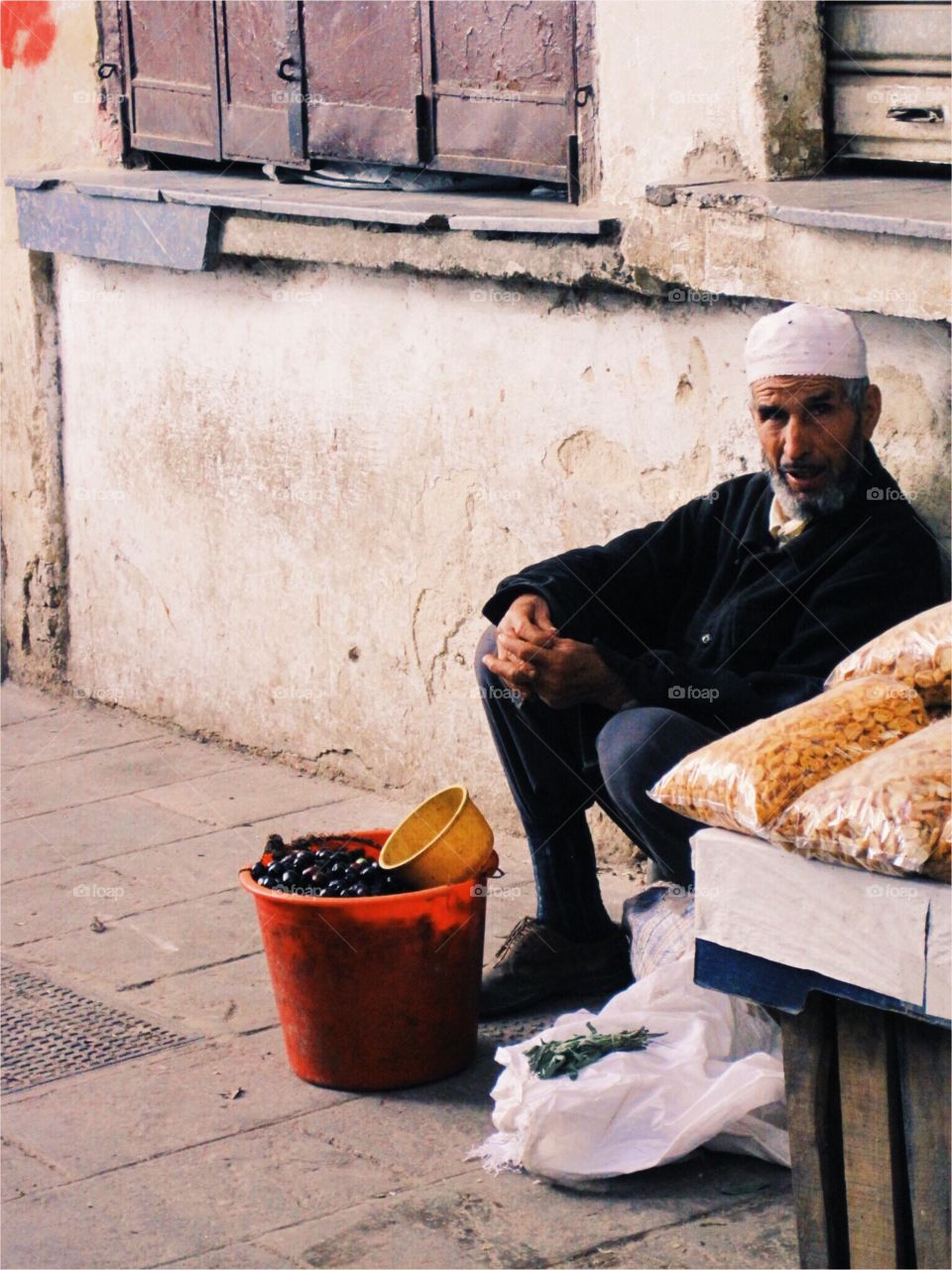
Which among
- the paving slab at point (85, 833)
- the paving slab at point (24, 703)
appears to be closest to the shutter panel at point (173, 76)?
the paving slab at point (24, 703)

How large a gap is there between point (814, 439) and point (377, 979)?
1.27m

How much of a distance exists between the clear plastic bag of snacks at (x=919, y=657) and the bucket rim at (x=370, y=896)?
34.3 inches

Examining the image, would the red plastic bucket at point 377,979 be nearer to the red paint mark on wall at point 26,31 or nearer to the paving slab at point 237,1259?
the paving slab at point 237,1259

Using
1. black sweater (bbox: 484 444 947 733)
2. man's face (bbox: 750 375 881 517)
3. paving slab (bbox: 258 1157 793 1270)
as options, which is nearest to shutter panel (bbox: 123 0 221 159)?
black sweater (bbox: 484 444 947 733)

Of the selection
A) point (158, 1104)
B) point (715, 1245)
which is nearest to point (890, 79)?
point (715, 1245)

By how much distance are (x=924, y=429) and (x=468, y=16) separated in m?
1.89

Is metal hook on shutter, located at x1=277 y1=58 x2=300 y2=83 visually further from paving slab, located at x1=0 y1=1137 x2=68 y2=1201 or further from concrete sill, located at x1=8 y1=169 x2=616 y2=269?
paving slab, located at x1=0 y1=1137 x2=68 y2=1201

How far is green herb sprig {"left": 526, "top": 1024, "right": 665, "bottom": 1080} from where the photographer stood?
9.99 feet

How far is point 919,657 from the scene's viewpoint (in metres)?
2.68

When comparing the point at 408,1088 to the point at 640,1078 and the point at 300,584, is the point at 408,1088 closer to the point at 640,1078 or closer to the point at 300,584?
the point at 640,1078

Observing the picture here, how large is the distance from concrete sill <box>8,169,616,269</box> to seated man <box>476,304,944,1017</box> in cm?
89

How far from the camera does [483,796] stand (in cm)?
487

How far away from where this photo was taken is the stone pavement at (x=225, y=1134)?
2871 millimetres

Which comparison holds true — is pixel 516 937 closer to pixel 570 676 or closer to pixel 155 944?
→ pixel 570 676
